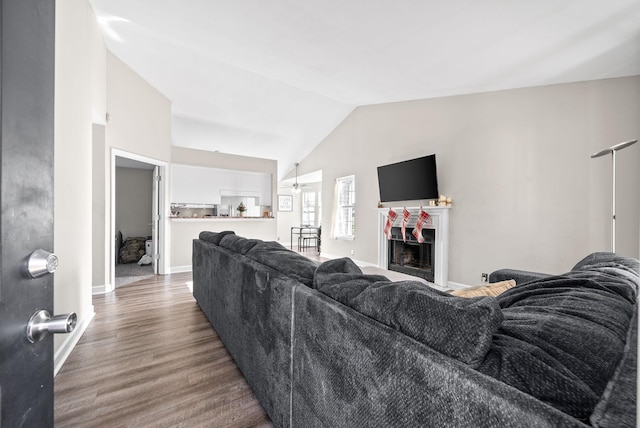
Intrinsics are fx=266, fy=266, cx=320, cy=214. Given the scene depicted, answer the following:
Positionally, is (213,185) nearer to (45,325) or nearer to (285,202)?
(285,202)

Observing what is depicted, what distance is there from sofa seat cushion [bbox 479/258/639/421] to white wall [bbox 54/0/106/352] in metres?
2.53

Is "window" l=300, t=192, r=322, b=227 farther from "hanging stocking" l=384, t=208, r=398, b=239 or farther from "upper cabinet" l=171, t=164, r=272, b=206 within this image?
"hanging stocking" l=384, t=208, r=398, b=239

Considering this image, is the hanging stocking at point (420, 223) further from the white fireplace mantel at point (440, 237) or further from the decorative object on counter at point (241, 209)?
the decorative object on counter at point (241, 209)

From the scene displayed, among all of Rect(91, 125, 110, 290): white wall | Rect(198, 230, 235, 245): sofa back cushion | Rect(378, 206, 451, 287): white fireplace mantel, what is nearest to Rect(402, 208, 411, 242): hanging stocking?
Rect(378, 206, 451, 287): white fireplace mantel

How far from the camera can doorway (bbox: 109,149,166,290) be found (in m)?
4.64

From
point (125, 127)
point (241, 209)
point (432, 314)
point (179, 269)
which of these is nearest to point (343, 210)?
point (241, 209)

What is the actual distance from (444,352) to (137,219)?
731cm

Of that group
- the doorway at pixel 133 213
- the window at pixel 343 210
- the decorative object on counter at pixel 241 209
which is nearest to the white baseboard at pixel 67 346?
the doorway at pixel 133 213

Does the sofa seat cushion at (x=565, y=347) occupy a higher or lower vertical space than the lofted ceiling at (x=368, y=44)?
lower

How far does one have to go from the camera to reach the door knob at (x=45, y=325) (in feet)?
1.63

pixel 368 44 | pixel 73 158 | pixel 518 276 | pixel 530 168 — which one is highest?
pixel 368 44

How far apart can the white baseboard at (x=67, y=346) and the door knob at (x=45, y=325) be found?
1546mm

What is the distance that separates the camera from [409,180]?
4469mm

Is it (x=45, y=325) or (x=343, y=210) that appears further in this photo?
(x=343, y=210)
